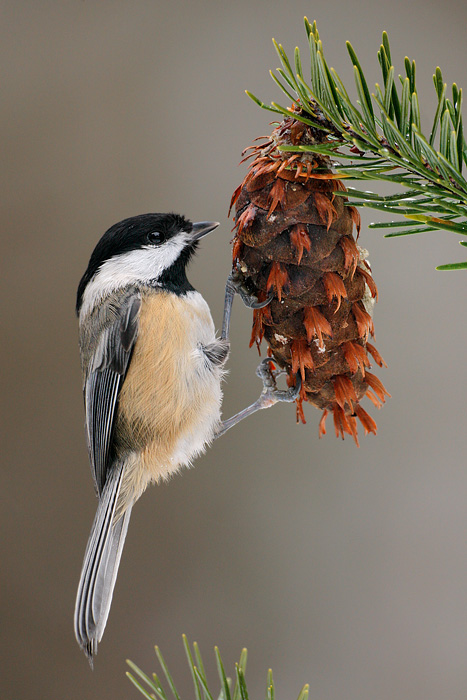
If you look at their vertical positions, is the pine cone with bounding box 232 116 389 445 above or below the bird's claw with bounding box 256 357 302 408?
above

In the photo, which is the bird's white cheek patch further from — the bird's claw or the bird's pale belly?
the bird's claw

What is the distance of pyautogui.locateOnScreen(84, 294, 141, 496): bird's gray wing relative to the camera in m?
0.83

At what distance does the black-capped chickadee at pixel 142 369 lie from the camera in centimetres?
81

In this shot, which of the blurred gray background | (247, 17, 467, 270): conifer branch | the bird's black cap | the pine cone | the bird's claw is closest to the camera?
(247, 17, 467, 270): conifer branch

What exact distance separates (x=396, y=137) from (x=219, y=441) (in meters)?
1.03

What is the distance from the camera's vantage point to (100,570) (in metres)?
0.80

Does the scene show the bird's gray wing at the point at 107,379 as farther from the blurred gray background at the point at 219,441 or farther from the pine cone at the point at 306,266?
the blurred gray background at the point at 219,441

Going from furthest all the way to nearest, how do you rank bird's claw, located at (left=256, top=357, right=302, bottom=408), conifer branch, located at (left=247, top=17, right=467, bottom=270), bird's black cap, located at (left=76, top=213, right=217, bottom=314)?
bird's black cap, located at (left=76, top=213, right=217, bottom=314)
bird's claw, located at (left=256, top=357, right=302, bottom=408)
conifer branch, located at (left=247, top=17, right=467, bottom=270)

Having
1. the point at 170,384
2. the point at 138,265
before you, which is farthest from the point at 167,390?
the point at 138,265

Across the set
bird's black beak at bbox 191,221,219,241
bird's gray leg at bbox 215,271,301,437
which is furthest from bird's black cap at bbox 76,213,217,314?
bird's gray leg at bbox 215,271,301,437

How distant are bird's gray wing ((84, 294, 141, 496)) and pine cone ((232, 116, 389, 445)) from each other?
308 millimetres

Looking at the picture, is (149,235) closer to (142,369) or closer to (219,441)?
(142,369)

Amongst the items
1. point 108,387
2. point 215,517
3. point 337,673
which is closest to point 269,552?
point 215,517

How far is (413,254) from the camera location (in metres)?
1.23
